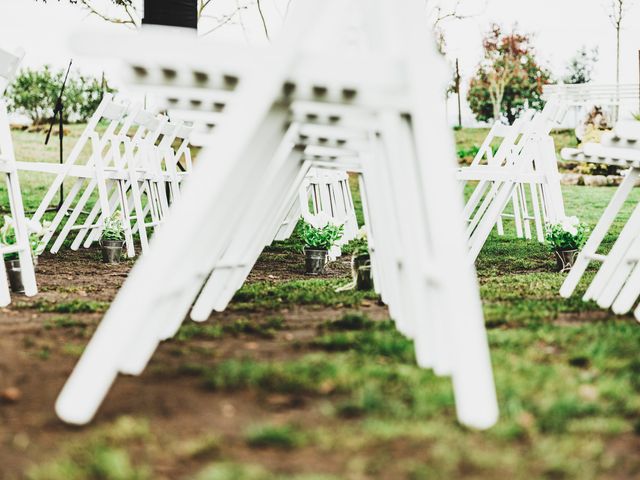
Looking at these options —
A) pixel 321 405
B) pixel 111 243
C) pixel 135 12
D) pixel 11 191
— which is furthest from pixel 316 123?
pixel 135 12

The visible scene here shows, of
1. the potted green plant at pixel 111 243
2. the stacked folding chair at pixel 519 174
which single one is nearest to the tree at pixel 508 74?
the stacked folding chair at pixel 519 174

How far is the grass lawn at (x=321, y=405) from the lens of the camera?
170 centimetres

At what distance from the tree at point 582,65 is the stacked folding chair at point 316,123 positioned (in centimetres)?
3154

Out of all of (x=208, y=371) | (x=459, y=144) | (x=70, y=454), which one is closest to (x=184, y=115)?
(x=208, y=371)

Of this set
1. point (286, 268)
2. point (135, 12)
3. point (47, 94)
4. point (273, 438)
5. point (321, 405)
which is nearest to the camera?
point (273, 438)

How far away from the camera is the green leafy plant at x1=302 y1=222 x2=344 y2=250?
595 cm

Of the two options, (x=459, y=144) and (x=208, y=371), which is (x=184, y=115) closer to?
(x=208, y=371)

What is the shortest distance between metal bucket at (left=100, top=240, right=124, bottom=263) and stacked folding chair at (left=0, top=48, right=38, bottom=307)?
1.88 metres

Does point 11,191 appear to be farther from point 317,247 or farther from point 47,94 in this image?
point 47,94

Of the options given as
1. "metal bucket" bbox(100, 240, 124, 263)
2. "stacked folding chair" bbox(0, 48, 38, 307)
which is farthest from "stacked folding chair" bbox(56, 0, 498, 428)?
"metal bucket" bbox(100, 240, 124, 263)

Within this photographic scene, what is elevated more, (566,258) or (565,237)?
(565,237)

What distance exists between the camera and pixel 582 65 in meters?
32.3

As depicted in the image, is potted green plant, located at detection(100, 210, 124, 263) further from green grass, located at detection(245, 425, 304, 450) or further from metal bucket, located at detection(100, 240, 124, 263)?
green grass, located at detection(245, 425, 304, 450)

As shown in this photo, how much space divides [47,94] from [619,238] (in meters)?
16.4
